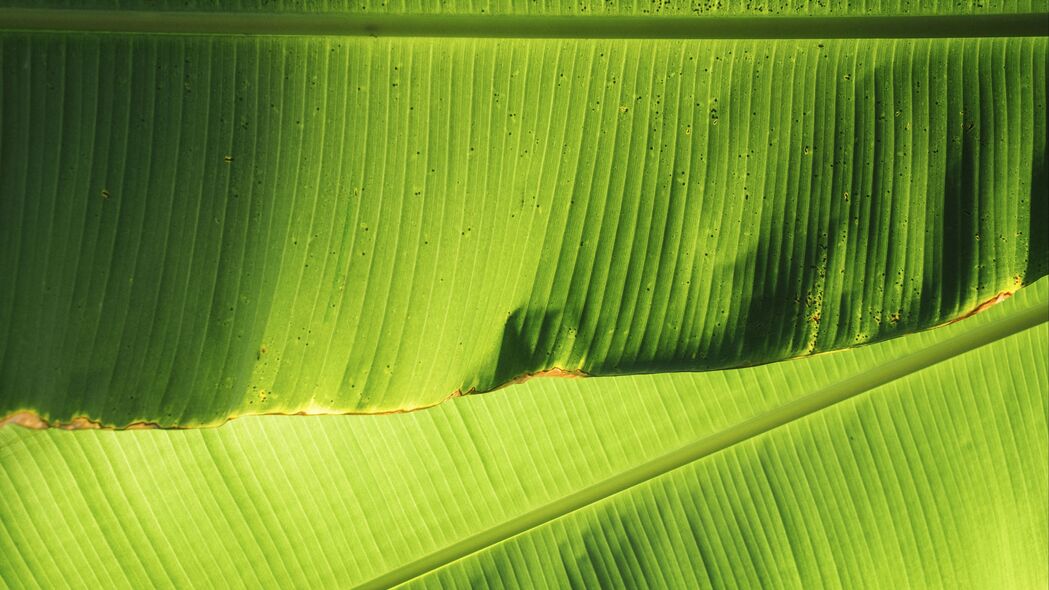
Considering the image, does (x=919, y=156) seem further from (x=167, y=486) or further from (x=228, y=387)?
(x=167, y=486)

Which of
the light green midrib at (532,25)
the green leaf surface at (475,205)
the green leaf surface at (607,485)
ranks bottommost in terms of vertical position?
the green leaf surface at (607,485)

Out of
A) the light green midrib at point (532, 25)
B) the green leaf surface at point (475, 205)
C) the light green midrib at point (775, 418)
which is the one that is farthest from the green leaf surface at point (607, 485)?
the light green midrib at point (532, 25)

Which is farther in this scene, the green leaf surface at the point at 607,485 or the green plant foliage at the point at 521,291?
the green leaf surface at the point at 607,485

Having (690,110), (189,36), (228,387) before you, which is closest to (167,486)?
(228,387)

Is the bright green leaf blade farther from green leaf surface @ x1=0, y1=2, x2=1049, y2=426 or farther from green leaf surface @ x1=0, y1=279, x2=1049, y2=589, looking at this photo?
green leaf surface @ x1=0, y1=279, x2=1049, y2=589

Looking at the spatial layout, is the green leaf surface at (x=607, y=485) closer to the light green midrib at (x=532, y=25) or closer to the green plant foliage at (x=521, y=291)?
the green plant foliage at (x=521, y=291)

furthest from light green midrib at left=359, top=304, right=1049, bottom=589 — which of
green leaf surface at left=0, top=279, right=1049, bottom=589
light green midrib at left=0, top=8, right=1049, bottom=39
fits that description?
light green midrib at left=0, top=8, right=1049, bottom=39

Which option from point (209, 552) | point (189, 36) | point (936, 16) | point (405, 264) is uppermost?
point (936, 16)
